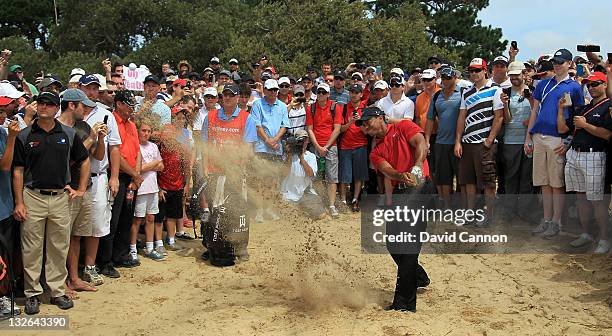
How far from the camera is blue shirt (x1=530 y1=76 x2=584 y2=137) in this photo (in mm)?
8258

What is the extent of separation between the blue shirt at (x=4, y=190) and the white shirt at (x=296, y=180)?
4775mm

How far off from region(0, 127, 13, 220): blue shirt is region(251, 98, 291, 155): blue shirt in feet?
12.8

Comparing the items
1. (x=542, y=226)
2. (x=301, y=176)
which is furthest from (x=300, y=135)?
(x=542, y=226)

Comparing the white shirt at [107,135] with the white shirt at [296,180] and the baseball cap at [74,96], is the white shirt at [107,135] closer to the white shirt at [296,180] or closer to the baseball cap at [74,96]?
the baseball cap at [74,96]

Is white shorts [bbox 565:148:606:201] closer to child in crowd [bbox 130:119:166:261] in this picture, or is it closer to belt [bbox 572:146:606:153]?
belt [bbox 572:146:606:153]

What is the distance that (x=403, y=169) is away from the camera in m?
6.28

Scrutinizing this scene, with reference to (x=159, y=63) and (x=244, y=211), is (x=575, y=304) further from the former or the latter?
(x=159, y=63)

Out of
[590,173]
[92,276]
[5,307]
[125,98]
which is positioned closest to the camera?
[5,307]

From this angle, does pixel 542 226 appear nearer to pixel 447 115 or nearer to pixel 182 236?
pixel 447 115

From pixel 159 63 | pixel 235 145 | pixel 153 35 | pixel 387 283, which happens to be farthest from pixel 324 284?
pixel 153 35

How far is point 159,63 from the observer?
22.8 m

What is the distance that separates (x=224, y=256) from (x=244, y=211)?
616 millimetres

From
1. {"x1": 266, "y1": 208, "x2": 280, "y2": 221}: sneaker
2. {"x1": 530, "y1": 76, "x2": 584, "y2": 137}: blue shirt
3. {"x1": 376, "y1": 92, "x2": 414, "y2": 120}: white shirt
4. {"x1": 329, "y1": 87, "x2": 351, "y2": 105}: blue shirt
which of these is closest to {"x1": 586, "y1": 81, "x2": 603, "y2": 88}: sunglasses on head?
{"x1": 530, "y1": 76, "x2": 584, "y2": 137}: blue shirt

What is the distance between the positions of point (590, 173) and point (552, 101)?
1127 mm
